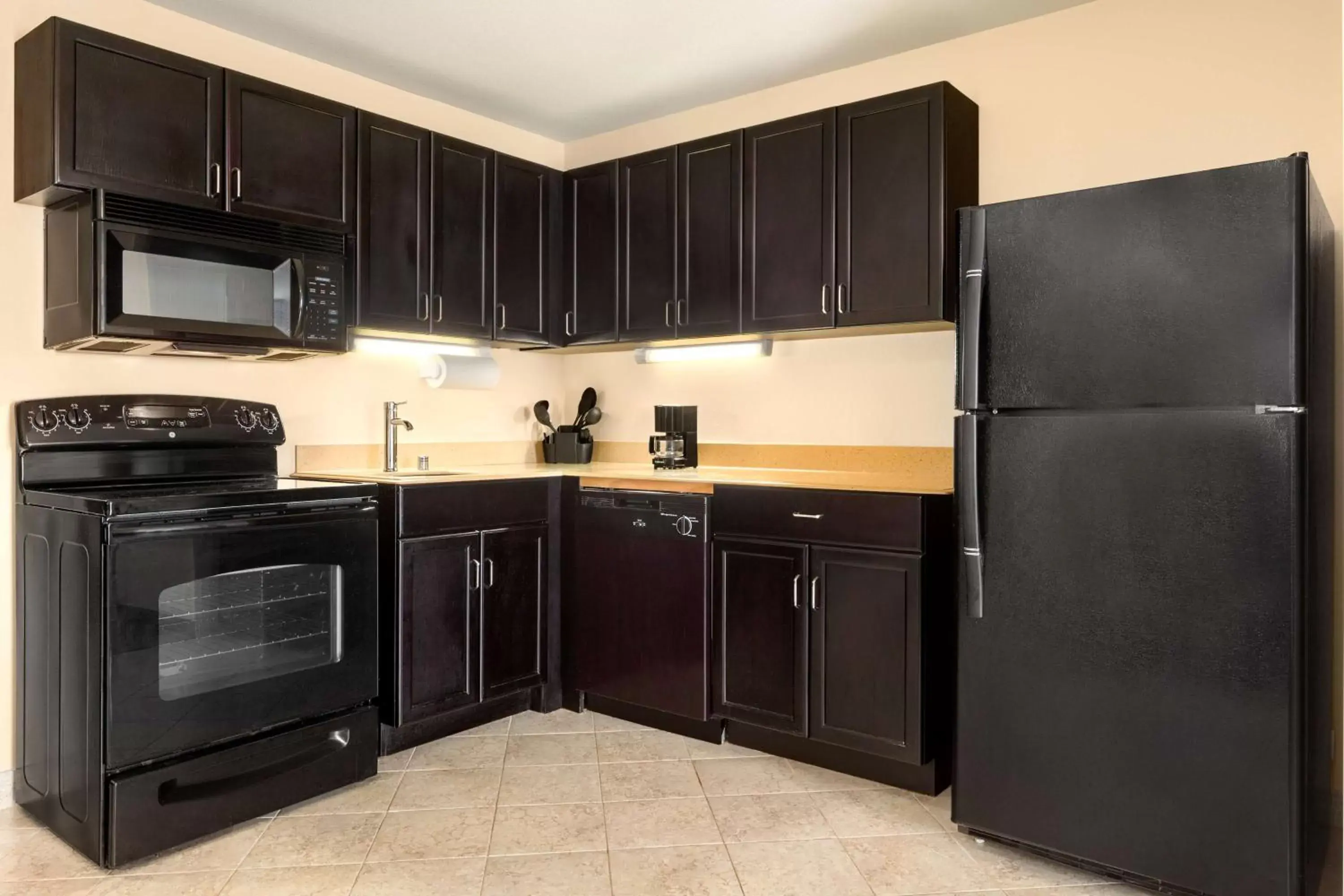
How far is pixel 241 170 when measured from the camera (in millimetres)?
2775

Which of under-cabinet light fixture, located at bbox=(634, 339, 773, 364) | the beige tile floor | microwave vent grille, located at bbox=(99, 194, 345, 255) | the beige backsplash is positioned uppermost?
microwave vent grille, located at bbox=(99, 194, 345, 255)

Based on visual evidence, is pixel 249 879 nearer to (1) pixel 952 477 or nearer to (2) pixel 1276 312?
(1) pixel 952 477

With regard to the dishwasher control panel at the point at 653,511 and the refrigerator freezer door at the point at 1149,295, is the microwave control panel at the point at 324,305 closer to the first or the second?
the dishwasher control panel at the point at 653,511

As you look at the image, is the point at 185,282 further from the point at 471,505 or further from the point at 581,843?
the point at 581,843

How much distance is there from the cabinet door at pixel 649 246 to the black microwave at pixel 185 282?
113 cm

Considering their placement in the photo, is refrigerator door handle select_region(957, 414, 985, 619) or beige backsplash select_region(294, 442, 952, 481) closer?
refrigerator door handle select_region(957, 414, 985, 619)

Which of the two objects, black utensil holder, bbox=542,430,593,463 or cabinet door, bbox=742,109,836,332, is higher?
cabinet door, bbox=742,109,836,332

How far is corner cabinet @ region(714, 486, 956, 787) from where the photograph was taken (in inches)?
105

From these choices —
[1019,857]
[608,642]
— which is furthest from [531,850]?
[1019,857]

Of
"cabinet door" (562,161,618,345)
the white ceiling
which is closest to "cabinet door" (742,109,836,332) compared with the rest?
the white ceiling

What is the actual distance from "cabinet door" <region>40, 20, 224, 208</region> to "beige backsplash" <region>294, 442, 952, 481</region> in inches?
41.6

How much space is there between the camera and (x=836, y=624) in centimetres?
283

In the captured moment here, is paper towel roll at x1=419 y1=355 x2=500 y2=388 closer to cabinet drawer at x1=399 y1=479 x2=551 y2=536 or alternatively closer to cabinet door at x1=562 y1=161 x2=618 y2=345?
cabinet door at x1=562 y1=161 x2=618 y2=345

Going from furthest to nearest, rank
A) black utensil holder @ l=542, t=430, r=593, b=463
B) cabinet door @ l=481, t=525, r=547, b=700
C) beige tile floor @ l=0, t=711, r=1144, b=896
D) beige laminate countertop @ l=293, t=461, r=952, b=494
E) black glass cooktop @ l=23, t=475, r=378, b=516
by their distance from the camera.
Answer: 1. black utensil holder @ l=542, t=430, r=593, b=463
2. cabinet door @ l=481, t=525, r=547, b=700
3. beige laminate countertop @ l=293, t=461, r=952, b=494
4. black glass cooktop @ l=23, t=475, r=378, b=516
5. beige tile floor @ l=0, t=711, r=1144, b=896
